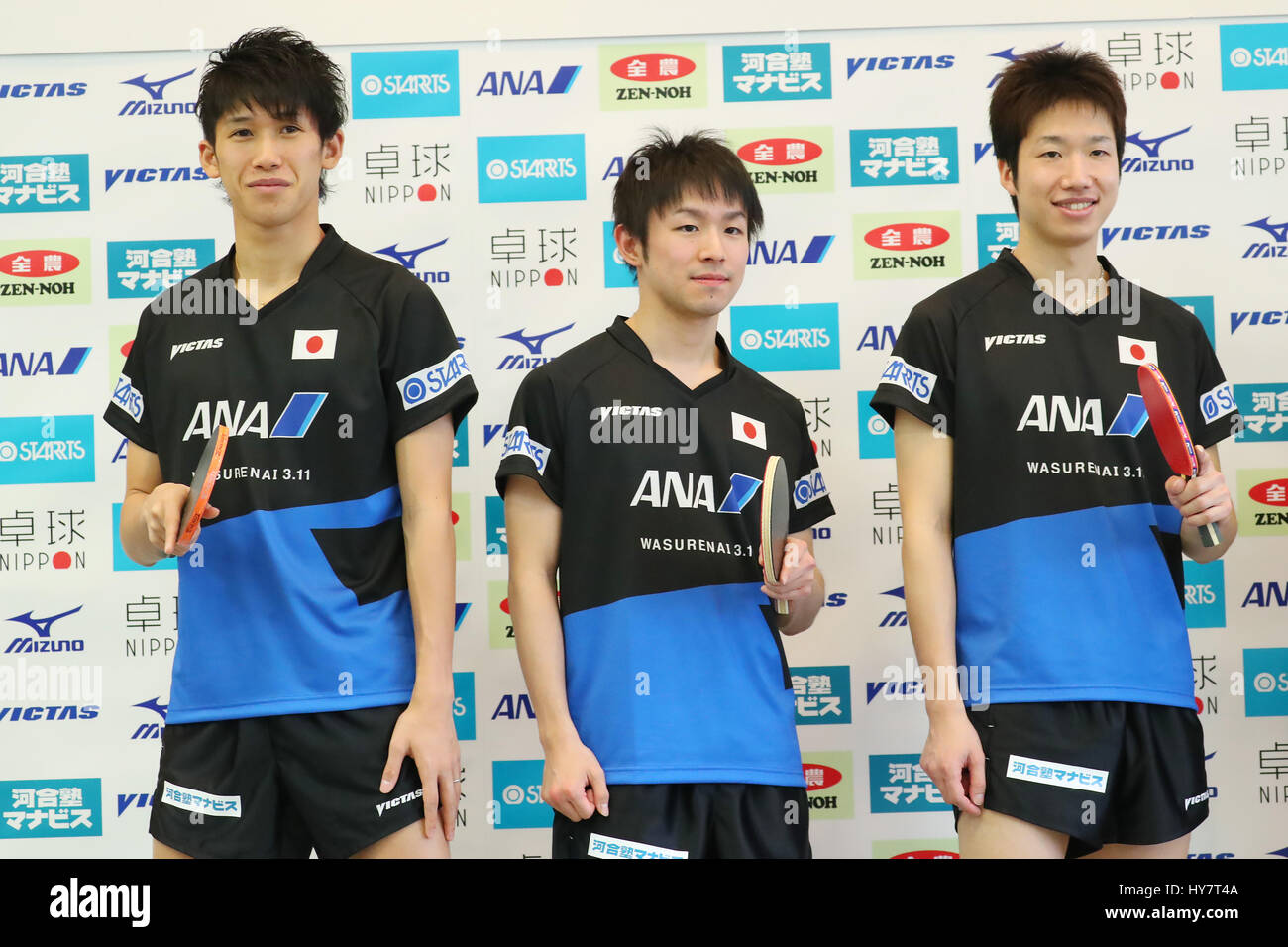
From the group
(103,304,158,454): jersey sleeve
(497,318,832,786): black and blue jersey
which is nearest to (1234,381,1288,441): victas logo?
(497,318,832,786): black and blue jersey

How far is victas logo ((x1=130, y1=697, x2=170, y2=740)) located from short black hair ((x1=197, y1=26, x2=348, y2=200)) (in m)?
1.66

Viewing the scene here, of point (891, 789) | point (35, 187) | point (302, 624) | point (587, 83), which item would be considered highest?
Result: point (587, 83)

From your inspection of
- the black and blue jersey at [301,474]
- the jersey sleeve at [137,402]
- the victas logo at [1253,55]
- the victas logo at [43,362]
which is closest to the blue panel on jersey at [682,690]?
the black and blue jersey at [301,474]

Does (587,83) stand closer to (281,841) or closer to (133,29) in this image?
(133,29)

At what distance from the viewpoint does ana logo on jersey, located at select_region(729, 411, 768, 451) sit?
268 centimetres

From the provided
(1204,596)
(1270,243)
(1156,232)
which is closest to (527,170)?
(1156,232)

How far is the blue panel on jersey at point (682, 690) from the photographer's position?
251 centimetres

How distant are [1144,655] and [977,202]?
152 centimetres

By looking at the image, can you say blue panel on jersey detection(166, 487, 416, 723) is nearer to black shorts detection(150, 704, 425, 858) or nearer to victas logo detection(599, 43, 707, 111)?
black shorts detection(150, 704, 425, 858)

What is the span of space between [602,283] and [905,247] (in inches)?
34.3

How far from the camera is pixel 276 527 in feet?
8.13

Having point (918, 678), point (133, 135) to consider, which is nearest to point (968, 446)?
point (918, 678)

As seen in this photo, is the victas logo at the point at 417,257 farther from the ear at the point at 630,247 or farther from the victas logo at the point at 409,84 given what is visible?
the ear at the point at 630,247
